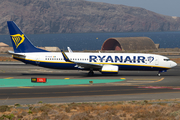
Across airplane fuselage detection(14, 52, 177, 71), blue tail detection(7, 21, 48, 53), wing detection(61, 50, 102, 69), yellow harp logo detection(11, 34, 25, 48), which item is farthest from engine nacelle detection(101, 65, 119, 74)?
yellow harp logo detection(11, 34, 25, 48)

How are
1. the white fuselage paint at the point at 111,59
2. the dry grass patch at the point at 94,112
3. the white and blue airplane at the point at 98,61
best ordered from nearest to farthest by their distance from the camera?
the dry grass patch at the point at 94,112 → the white and blue airplane at the point at 98,61 → the white fuselage paint at the point at 111,59

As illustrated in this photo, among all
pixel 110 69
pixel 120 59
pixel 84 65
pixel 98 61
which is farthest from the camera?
pixel 98 61

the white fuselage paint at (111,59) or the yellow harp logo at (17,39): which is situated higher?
the yellow harp logo at (17,39)

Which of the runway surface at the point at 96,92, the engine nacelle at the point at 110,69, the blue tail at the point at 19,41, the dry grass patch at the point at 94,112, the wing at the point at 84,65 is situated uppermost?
the blue tail at the point at 19,41

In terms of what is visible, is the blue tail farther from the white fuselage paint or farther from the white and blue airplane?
the white fuselage paint

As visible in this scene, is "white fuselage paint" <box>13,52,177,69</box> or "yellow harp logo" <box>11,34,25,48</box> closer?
"white fuselage paint" <box>13,52,177,69</box>

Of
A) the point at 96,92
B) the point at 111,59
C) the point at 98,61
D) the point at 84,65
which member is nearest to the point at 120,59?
the point at 111,59

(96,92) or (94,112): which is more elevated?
(96,92)

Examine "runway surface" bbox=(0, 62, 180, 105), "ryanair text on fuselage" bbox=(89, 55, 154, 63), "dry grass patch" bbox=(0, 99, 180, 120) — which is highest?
"ryanair text on fuselage" bbox=(89, 55, 154, 63)

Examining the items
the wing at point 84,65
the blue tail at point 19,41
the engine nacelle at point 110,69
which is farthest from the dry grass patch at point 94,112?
the blue tail at point 19,41

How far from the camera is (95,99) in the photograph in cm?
3005

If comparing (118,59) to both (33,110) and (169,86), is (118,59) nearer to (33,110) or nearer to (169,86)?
(169,86)

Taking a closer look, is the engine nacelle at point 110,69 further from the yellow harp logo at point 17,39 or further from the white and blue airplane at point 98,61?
the yellow harp logo at point 17,39

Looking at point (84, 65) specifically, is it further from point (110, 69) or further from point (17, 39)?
point (17, 39)
